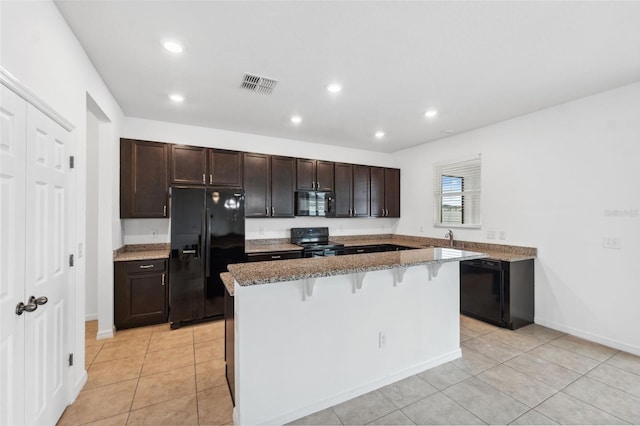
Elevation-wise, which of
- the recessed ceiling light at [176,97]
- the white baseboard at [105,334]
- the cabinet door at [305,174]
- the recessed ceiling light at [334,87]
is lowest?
the white baseboard at [105,334]

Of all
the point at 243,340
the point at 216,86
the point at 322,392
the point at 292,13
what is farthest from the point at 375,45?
the point at 322,392

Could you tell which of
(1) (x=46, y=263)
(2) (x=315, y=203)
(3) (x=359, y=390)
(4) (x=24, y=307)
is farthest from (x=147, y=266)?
(3) (x=359, y=390)

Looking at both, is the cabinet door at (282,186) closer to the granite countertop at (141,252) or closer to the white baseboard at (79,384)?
the granite countertop at (141,252)

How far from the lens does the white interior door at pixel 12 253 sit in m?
1.37

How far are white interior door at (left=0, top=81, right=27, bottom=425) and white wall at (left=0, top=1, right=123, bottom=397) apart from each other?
0.24 metres

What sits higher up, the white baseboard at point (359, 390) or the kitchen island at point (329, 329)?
the kitchen island at point (329, 329)

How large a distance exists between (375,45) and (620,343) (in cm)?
406

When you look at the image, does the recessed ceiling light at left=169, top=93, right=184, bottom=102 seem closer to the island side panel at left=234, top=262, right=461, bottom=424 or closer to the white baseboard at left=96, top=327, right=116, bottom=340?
the island side panel at left=234, top=262, right=461, bottom=424

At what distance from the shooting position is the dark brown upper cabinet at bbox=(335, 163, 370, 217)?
5328 millimetres

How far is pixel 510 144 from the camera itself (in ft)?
13.1

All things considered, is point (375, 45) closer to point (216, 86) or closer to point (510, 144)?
point (216, 86)

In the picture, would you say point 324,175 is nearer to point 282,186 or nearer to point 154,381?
point 282,186

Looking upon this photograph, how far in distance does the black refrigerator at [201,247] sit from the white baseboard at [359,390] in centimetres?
203

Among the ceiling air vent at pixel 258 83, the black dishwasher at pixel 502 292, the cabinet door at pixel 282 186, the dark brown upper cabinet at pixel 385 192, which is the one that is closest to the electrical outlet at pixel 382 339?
the black dishwasher at pixel 502 292
